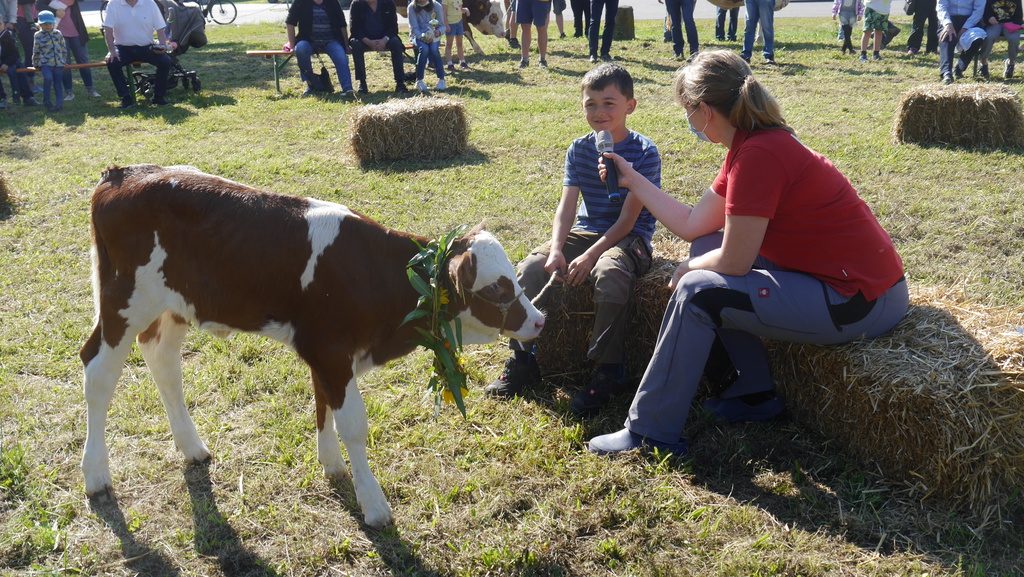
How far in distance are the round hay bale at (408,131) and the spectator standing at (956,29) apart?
800 centimetres

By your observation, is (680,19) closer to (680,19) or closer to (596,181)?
(680,19)

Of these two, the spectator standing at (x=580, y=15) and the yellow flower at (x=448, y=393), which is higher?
→ the spectator standing at (x=580, y=15)

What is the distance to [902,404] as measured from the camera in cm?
327

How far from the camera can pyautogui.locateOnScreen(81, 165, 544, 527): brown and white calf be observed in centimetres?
321

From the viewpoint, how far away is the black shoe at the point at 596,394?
405cm

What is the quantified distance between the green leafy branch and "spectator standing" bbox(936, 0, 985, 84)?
11469 millimetres

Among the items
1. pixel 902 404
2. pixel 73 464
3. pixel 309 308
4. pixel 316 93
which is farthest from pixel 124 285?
pixel 316 93

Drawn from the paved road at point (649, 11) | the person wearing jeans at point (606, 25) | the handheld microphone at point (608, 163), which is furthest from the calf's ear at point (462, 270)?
the paved road at point (649, 11)

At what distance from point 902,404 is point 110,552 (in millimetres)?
3341

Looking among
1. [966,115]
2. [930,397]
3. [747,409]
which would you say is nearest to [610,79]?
[747,409]

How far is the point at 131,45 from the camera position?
12.2 metres

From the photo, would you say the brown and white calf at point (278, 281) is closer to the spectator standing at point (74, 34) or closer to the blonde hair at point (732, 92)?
the blonde hair at point (732, 92)

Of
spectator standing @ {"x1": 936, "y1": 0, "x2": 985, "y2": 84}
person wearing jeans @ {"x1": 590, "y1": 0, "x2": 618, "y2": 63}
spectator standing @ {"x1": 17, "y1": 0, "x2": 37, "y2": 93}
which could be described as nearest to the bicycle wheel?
spectator standing @ {"x1": 17, "y1": 0, "x2": 37, "y2": 93}

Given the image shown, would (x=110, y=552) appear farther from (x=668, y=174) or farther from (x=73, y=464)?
(x=668, y=174)
